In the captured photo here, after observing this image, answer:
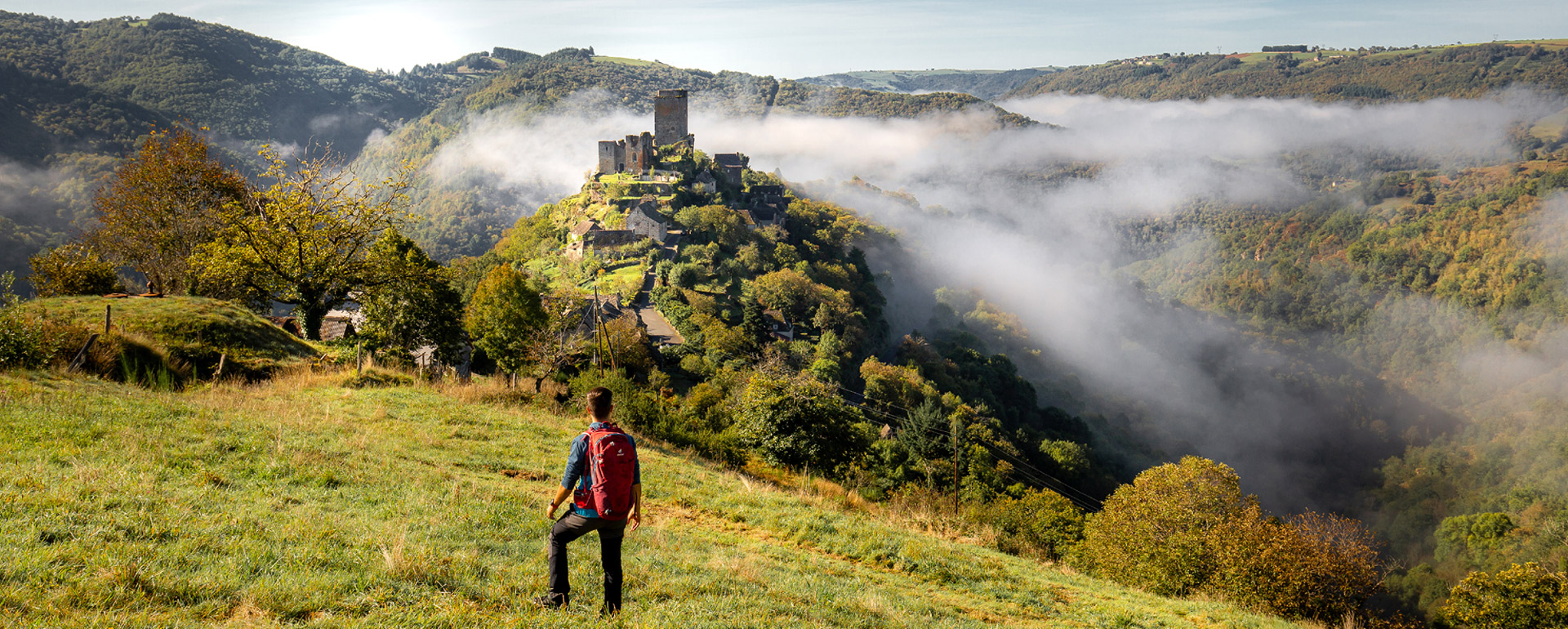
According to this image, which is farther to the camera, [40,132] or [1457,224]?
[1457,224]

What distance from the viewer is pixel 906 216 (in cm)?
19750

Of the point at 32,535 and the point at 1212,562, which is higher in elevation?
the point at 32,535

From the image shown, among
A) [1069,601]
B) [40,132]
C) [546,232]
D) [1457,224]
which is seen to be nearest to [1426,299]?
[1457,224]

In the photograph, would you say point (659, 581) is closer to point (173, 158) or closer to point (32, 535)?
point (32, 535)

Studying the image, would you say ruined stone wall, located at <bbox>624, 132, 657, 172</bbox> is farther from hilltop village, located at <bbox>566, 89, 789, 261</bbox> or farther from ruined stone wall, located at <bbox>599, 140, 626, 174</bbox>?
ruined stone wall, located at <bbox>599, 140, 626, 174</bbox>

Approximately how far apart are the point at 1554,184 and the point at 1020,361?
551 feet

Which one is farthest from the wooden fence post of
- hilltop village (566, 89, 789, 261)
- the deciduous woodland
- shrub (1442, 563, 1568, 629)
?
hilltop village (566, 89, 789, 261)

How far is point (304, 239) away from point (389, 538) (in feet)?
53.3

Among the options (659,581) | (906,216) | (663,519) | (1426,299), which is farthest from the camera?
(906,216)

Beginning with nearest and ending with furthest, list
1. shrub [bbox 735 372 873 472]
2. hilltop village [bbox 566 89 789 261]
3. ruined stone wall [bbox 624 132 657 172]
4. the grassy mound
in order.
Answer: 1. the grassy mound
2. shrub [bbox 735 372 873 472]
3. hilltop village [bbox 566 89 789 261]
4. ruined stone wall [bbox 624 132 657 172]

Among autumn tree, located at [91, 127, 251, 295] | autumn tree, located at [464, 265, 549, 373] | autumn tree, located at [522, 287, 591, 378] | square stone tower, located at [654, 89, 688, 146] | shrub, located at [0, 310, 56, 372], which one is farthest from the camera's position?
square stone tower, located at [654, 89, 688, 146]

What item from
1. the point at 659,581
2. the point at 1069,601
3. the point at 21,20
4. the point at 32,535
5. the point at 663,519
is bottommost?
the point at 1069,601

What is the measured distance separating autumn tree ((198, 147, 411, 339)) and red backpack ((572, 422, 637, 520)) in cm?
1670

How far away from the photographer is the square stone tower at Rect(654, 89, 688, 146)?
9100 centimetres
